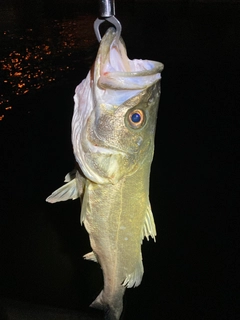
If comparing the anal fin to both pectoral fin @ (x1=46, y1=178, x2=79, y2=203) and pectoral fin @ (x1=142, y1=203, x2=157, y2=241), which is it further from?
pectoral fin @ (x1=46, y1=178, x2=79, y2=203)

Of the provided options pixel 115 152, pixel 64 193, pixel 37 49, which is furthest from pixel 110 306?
pixel 37 49

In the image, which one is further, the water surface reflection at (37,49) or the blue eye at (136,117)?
the water surface reflection at (37,49)

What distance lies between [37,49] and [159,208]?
10.8 metres

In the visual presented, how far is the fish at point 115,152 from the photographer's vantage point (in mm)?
1442

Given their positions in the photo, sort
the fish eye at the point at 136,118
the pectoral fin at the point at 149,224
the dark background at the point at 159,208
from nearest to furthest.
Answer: the fish eye at the point at 136,118
the pectoral fin at the point at 149,224
the dark background at the point at 159,208

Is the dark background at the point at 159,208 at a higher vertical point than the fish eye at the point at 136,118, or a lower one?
lower

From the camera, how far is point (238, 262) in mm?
4855

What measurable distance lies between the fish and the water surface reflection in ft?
24.2

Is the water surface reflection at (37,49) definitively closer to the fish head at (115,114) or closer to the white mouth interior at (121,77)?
the fish head at (115,114)

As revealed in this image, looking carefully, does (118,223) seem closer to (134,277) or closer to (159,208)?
(134,277)

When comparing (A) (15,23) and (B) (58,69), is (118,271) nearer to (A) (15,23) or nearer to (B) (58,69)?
(B) (58,69)

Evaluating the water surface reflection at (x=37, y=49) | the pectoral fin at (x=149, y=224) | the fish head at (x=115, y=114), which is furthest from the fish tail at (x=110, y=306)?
the water surface reflection at (x=37, y=49)

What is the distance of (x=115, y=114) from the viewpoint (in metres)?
1.54

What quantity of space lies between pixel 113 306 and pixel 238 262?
3.51 meters
